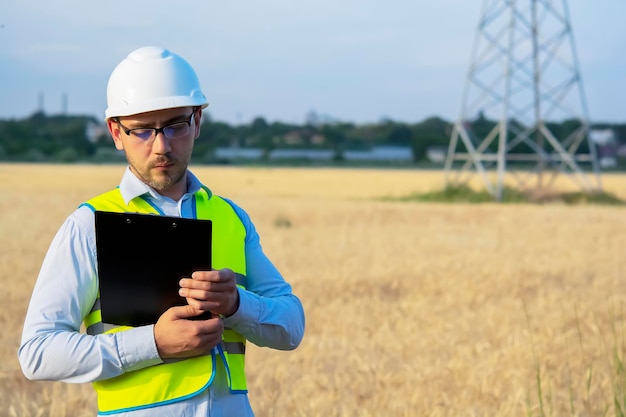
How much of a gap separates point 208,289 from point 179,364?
14.2 inches

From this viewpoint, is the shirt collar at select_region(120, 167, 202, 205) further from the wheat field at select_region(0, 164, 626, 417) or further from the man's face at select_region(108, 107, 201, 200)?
the wheat field at select_region(0, 164, 626, 417)

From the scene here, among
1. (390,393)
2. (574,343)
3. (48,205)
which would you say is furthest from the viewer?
(48,205)

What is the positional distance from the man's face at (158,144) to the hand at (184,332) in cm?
44

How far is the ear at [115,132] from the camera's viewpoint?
3215 mm

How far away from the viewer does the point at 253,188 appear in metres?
49.7

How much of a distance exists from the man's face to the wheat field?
2.05 meters

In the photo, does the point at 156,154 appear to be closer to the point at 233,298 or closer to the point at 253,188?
the point at 233,298

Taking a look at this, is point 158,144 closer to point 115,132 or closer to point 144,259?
point 115,132

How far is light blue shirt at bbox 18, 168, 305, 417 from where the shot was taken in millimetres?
2951

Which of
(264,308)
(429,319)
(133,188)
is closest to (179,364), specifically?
(264,308)

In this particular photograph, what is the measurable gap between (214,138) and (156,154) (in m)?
Answer: 91.0

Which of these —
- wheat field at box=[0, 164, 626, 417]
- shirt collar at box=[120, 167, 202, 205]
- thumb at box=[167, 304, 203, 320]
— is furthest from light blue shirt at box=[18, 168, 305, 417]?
wheat field at box=[0, 164, 626, 417]

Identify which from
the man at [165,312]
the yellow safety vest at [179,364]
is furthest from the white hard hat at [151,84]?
the yellow safety vest at [179,364]

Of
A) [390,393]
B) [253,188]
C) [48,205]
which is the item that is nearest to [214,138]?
[253,188]
